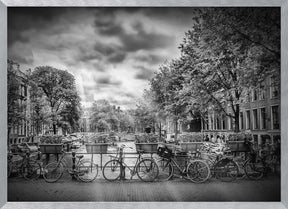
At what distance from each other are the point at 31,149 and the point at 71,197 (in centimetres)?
169

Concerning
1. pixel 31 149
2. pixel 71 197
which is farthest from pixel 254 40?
pixel 31 149

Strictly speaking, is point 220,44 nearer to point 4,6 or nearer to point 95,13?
point 95,13

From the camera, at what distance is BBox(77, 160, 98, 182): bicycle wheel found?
7.11 metres

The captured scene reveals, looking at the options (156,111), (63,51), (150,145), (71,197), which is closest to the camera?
(71,197)

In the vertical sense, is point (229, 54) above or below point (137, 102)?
above

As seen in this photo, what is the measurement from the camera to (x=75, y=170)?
23.4 ft

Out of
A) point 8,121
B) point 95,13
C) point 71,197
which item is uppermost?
point 95,13

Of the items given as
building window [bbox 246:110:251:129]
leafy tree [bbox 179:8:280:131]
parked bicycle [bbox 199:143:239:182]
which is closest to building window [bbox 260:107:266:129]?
building window [bbox 246:110:251:129]

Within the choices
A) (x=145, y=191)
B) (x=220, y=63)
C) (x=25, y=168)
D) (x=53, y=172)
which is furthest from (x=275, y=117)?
(x=25, y=168)

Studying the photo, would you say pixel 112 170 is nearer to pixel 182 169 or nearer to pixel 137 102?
pixel 182 169

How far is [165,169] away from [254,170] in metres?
2.10

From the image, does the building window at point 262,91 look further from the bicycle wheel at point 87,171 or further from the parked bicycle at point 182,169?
the bicycle wheel at point 87,171

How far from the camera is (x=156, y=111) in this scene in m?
8.13

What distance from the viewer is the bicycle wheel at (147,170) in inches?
279
